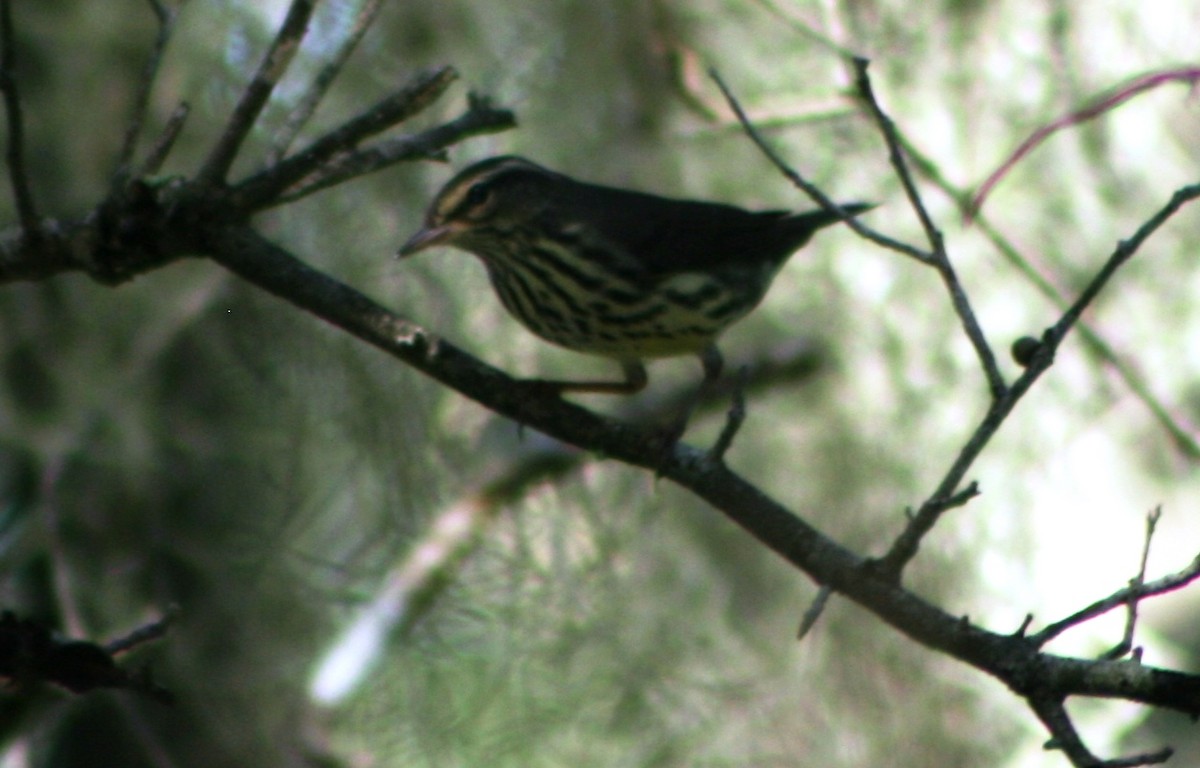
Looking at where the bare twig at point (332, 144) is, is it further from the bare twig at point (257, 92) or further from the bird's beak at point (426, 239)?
the bird's beak at point (426, 239)

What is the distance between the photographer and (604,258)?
3074 millimetres

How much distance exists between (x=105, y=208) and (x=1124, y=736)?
305 cm

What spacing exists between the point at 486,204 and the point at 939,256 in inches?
61.6

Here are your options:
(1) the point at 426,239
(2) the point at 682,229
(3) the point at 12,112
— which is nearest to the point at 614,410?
(2) the point at 682,229

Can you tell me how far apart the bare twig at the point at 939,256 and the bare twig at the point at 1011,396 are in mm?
33

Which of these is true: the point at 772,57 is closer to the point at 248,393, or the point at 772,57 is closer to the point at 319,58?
the point at 319,58

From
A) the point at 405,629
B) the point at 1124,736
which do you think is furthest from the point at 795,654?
the point at 405,629

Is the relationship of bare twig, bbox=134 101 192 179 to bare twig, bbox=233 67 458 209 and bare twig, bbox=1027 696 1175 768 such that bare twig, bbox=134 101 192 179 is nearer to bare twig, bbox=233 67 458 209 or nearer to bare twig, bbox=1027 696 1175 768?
bare twig, bbox=233 67 458 209

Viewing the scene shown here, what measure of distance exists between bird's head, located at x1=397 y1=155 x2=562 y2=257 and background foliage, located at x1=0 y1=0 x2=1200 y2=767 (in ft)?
2.57

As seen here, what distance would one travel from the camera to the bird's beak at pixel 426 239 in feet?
9.77

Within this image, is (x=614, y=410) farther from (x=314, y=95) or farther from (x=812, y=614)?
(x=812, y=614)

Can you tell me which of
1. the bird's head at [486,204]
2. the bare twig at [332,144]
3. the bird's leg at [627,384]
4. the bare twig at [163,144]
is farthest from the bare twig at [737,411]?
the bird's head at [486,204]

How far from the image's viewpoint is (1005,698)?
4203 mm

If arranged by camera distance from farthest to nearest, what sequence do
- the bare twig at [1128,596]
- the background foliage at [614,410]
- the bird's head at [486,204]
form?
the background foliage at [614,410]
the bird's head at [486,204]
the bare twig at [1128,596]
